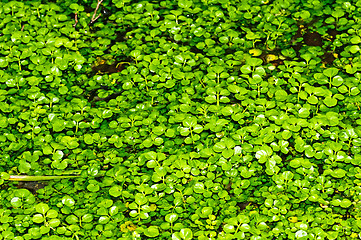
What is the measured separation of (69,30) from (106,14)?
47 cm

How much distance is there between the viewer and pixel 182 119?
141 inches

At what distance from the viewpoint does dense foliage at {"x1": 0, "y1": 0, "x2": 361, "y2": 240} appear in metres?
3.14

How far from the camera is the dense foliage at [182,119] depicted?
124 inches

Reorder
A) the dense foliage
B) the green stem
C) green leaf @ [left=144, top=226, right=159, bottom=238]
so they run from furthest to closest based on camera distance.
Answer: the green stem → the dense foliage → green leaf @ [left=144, top=226, right=159, bottom=238]

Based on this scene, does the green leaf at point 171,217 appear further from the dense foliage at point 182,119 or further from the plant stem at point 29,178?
the plant stem at point 29,178

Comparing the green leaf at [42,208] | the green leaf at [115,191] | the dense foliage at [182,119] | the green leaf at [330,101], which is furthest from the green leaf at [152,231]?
the green leaf at [330,101]

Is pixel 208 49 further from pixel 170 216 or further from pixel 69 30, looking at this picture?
pixel 170 216

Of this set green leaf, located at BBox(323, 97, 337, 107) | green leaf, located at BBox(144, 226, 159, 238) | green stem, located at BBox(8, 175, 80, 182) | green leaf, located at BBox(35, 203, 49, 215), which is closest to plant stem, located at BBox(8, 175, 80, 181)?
green stem, located at BBox(8, 175, 80, 182)

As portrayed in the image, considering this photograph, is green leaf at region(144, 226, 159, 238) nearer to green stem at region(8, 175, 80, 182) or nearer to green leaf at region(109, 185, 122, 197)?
green leaf at region(109, 185, 122, 197)

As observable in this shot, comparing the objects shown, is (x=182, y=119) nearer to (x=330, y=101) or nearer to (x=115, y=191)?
(x=115, y=191)

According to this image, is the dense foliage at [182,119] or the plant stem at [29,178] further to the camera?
the plant stem at [29,178]

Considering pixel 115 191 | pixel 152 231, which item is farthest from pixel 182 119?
pixel 152 231

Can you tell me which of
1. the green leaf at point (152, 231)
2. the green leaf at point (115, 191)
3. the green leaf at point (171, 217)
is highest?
the green leaf at point (115, 191)

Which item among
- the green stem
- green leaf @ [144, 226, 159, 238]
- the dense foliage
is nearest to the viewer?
green leaf @ [144, 226, 159, 238]
